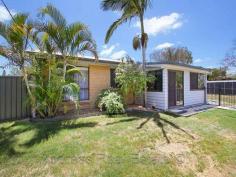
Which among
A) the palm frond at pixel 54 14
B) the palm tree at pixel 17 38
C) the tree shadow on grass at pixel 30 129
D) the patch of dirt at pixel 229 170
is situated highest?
the palm frond at pixel 54 14

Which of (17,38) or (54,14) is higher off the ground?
(54,14)

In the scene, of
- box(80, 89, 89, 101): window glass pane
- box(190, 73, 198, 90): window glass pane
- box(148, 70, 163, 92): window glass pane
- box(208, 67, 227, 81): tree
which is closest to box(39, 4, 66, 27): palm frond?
box(80, 89, 89, 101): window glass pane

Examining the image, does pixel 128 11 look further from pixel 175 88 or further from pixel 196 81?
pixel 196 81

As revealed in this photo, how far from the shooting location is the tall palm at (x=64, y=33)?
27.4ft

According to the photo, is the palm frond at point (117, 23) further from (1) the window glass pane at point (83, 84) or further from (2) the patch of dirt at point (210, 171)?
(2) the patch of dirt at point (210, 171)

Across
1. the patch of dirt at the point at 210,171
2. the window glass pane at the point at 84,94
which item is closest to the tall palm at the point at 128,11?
the window glass pane at the point at 84,94

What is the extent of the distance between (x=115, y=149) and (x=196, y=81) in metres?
11.8

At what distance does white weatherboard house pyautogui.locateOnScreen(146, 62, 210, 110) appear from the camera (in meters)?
12.2

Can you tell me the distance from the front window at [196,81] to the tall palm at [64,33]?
9.15 metres

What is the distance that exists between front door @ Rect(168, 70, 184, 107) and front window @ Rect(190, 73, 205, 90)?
1324mm

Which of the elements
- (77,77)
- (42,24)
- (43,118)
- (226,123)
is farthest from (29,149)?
(226,123)

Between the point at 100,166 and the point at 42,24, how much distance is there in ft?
19.7

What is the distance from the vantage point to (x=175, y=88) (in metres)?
13.6

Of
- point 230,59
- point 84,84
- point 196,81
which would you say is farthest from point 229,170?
point 230,59
